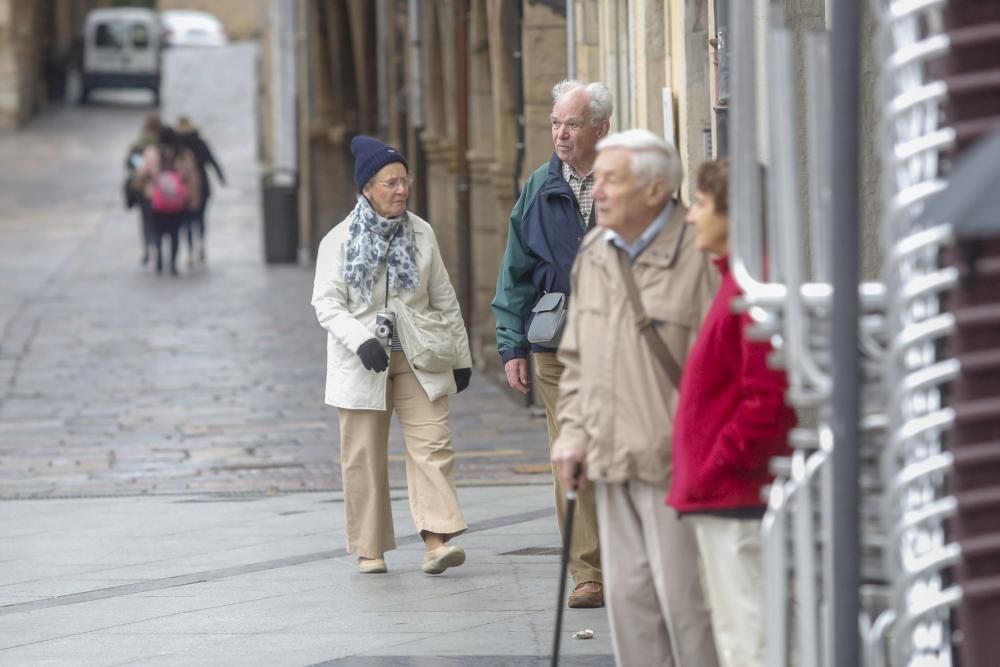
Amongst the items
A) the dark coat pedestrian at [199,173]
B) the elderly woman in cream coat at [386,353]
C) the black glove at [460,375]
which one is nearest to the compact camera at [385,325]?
the elderly woman in cream coat at [386,353]

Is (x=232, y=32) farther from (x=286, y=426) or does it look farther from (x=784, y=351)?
(x=784, y=351)

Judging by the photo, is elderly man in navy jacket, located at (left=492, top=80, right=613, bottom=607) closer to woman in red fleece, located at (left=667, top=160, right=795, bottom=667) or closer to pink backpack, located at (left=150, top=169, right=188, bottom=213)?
woman in red fleece, located at (left=667, top=160, right=795, bottom=667)

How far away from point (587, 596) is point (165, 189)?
63.3 feet

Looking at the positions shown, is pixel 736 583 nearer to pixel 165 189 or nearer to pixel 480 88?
pixel 480 88

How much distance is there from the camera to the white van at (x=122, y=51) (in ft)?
171

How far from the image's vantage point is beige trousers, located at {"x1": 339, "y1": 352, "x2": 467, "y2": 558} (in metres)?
7.98

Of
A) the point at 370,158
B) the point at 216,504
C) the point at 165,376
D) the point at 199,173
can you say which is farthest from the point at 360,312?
the point at 199,173

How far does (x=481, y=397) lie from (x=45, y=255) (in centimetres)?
1445

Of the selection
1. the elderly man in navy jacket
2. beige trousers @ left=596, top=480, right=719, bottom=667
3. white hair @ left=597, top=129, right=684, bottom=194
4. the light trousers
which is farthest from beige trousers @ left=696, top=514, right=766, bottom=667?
the elderly man in navy jacket

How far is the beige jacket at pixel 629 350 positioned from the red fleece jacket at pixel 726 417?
0.23 m

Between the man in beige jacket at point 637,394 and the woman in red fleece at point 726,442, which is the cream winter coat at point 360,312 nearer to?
the man in beige jacket at point 637,394

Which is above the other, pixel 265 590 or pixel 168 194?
pixel 168 194

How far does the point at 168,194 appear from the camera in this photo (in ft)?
84.5

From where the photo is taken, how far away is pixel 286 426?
13.5m
